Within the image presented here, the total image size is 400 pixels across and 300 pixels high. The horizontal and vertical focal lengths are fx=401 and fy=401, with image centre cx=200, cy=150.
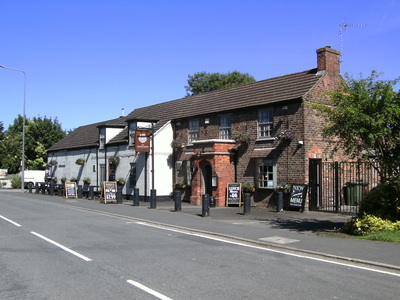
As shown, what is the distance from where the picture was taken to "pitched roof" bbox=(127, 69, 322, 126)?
19.7m

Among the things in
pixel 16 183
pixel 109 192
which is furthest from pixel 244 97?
pixel 16 183

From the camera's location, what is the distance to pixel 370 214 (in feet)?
40.6

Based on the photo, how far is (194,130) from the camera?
985 inches

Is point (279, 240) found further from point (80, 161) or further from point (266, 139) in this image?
point (80, 161)

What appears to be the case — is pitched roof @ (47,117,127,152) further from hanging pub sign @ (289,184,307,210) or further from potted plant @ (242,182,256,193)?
hanging pub sign @ (289,184,307,210)

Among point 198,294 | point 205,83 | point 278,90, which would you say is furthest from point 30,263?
point 205,83

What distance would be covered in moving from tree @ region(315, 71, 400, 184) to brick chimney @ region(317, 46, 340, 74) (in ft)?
25.6

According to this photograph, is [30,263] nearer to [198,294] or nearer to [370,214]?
[198,294]

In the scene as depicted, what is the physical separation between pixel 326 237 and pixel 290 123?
838cm

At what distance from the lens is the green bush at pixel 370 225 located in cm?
1149

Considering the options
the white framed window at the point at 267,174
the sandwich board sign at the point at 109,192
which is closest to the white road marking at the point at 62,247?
the white framed window at the point at 267,174

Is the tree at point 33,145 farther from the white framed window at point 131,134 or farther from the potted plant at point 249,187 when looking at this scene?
the potted plant at point 249,187

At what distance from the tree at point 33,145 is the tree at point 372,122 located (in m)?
50.6

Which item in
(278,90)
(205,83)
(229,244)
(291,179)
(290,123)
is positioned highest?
(205,83)
